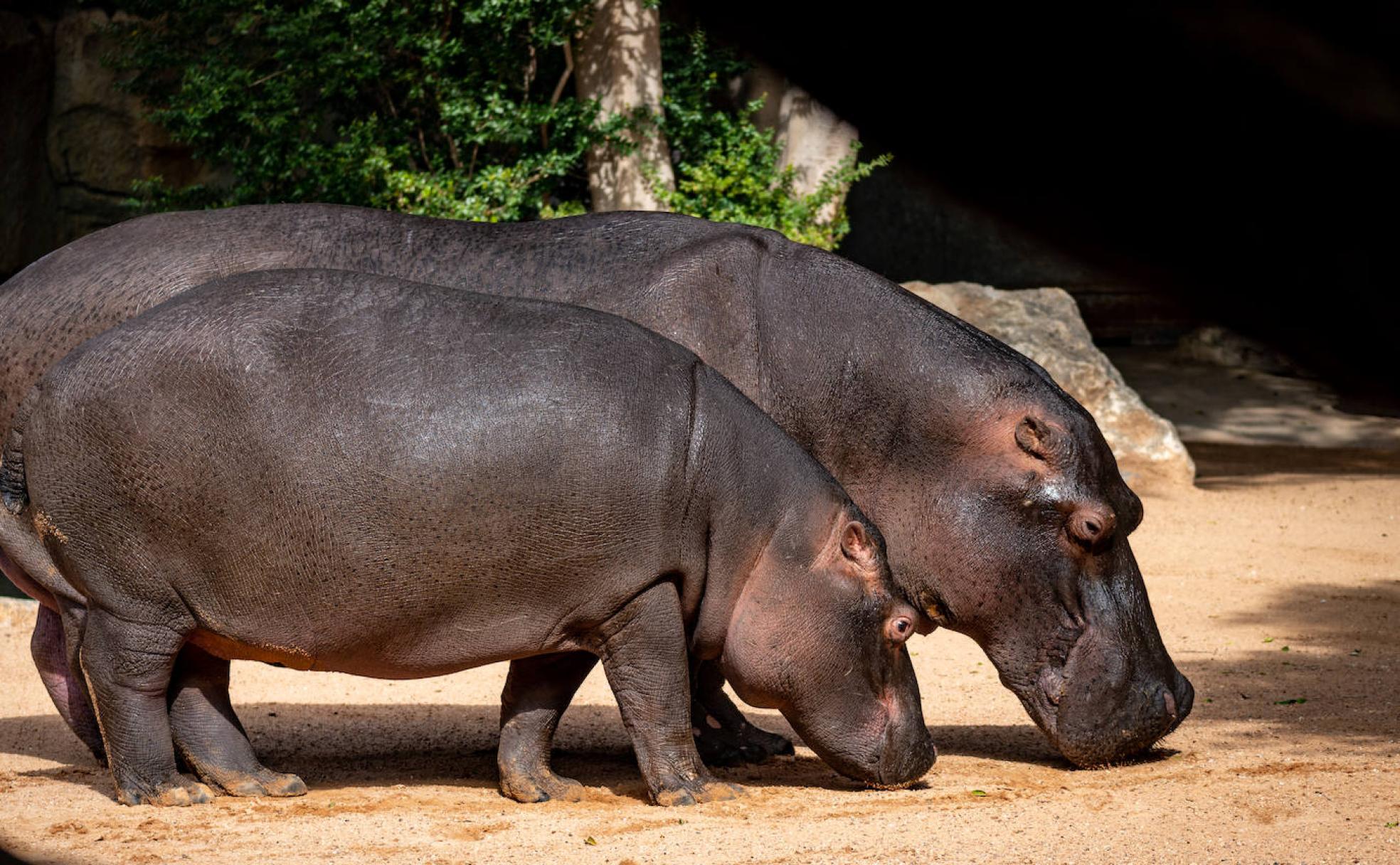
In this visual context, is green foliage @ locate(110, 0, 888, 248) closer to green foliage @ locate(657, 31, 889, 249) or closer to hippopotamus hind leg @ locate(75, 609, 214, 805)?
green foliage @ locate(657, 31, 889, 249)

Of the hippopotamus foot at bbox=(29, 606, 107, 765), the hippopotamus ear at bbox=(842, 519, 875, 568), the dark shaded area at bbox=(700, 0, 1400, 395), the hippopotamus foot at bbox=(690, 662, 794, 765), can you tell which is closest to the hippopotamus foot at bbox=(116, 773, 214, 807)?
the hippopotamus foot at bbox=(29, 606, 107, 765)

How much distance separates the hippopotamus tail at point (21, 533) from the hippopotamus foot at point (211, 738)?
0.41 m

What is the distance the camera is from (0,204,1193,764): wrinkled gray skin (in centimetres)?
511

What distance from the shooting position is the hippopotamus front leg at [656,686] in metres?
4.58

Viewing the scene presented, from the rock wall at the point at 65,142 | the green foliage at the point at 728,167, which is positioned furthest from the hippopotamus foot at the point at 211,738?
the rock wall at the point at 65,142

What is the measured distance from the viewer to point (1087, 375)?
438 inches

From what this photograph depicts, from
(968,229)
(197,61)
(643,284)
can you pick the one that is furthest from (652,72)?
(968,229)

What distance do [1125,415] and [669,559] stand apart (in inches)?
287

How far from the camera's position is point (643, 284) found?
17.0 feet

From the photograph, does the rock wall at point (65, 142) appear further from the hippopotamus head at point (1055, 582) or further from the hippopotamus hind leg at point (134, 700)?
the hippopotamus head at point (1055, 582)

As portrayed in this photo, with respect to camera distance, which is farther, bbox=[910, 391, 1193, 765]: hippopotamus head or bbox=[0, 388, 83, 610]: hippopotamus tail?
bbox=[910, 391, 1193, 765]: hippopotamus head

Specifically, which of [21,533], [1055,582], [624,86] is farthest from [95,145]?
[1055,582]

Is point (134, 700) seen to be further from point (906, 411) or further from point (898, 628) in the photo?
point (906, 411)

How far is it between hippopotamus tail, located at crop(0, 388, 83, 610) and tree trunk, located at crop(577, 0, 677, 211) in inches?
239
